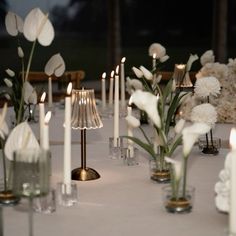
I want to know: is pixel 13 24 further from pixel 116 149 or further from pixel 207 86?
pixel 207 86

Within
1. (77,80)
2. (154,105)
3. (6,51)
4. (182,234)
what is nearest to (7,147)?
(154,105)

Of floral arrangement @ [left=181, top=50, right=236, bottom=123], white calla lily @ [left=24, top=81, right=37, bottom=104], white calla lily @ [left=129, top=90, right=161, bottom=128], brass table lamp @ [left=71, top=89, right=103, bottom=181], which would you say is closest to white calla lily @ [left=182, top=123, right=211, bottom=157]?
white calla lily @ [left=129, top=90, right=161, bottom=128]

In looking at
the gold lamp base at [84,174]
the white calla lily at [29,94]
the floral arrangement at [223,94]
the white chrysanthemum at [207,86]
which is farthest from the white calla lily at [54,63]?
the floral arrangement at [223,94]

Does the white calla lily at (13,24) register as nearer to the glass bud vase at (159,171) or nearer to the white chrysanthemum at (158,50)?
the glass bud vase at (159,171)

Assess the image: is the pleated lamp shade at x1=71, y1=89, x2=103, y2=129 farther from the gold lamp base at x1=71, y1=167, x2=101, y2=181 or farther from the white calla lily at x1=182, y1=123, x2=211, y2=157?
the white calla lily at x1=182, y1=123, x2=211, y2=157

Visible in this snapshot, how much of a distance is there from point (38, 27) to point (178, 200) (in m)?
0.60

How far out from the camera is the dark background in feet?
19.5

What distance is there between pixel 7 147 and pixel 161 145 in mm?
554

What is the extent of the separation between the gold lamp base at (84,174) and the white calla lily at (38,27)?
0.43 metres

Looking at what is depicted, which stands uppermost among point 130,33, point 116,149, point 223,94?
point 130,33

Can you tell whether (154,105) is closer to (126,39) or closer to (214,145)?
(214,145)

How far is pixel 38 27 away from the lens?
5.28 feet

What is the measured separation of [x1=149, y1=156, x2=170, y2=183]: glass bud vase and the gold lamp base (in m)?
0.17

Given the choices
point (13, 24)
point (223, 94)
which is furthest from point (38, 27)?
point (223, 94)
